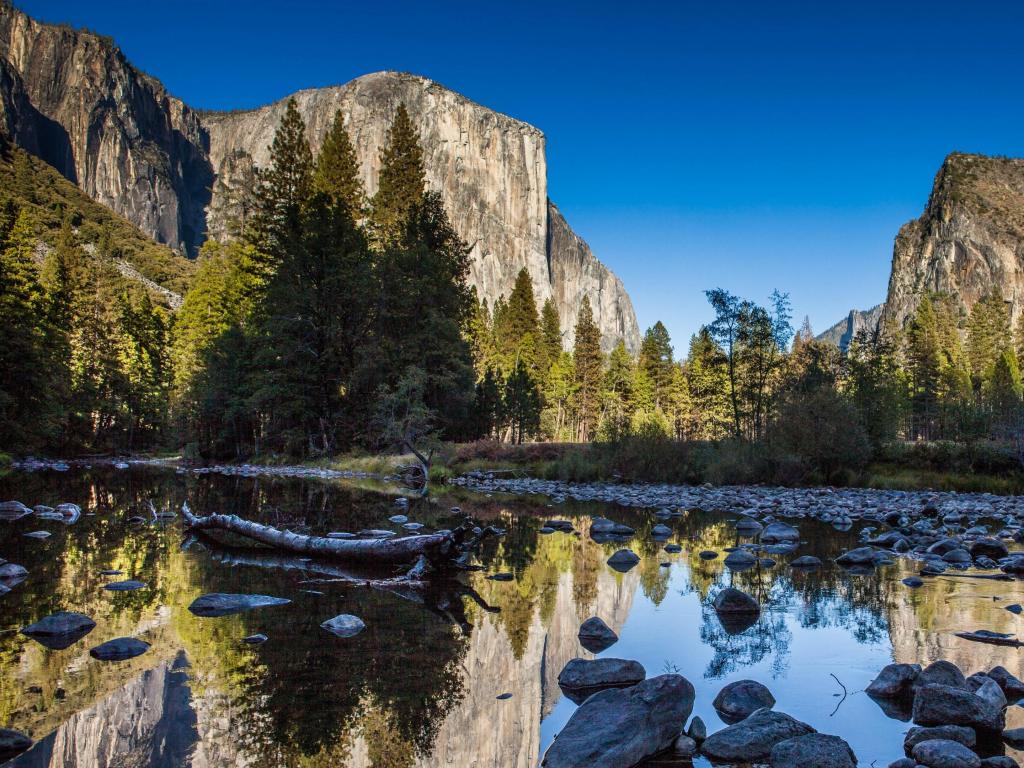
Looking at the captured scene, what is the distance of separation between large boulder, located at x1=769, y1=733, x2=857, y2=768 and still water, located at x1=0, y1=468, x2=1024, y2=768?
298 mm

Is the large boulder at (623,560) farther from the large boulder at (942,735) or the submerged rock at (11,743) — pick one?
the submerged rock at (11,743)

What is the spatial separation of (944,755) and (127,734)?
12.6 ft

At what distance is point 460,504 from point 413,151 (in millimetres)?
33557

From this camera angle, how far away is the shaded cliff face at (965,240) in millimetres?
134000

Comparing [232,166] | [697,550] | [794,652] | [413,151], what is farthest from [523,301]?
[794,652]

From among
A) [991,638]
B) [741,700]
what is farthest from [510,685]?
[991,638]

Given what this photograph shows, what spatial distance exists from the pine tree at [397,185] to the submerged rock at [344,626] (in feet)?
117

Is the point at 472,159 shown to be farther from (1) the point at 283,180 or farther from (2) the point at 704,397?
(1) the point at 283,180

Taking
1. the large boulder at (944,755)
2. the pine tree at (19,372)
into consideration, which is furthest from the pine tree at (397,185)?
the large boulder at (944,755)

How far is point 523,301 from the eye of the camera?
6381cm

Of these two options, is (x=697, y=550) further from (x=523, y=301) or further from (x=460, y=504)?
(x=523, y=301)

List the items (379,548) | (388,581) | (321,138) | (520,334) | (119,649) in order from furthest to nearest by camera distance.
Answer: (321,138) < (520,334) < (379,548) < (388,581) < (119,649)

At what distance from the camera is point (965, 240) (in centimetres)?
13725

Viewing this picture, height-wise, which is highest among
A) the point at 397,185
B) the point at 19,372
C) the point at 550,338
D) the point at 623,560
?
the point at 397,185
